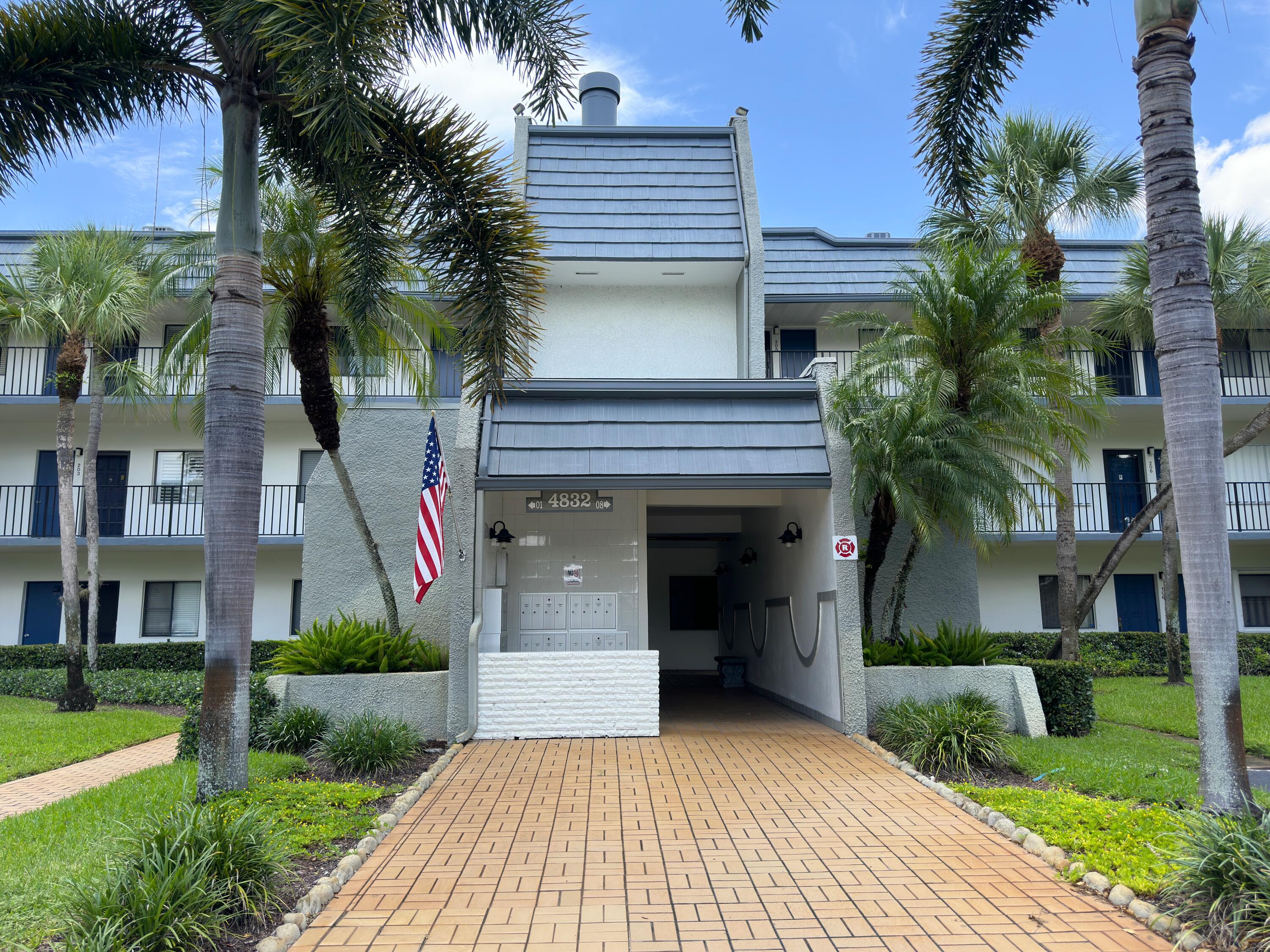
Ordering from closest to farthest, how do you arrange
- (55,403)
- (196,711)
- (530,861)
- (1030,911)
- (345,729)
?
(1030,911) < (530,861) < (345,729) < (196,711) < (55,403)

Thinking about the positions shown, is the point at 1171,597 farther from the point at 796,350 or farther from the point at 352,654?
the point at 352,654

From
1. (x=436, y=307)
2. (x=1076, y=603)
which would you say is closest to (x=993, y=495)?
(x=1076, y=603)

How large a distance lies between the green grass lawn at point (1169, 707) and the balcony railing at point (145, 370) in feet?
44.4

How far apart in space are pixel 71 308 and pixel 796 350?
1461cm

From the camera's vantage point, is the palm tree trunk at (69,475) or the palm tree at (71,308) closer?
the palm tree trunk at (69,475)

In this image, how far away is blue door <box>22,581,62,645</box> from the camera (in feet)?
68.4

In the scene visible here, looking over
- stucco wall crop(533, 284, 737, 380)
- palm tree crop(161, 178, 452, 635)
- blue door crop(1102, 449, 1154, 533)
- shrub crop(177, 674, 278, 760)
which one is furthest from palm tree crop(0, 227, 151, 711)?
blue door crop(1102, 449, 1154, 533)

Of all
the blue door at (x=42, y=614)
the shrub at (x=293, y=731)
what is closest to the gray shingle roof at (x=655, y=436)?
the shrub at (x=293, y=731)

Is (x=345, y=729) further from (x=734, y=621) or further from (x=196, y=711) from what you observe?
(x=734, y=621)

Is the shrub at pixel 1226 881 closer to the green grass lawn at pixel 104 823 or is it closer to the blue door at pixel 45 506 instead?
the green grass lawn at pixel 104 823

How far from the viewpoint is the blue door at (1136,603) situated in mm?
21250

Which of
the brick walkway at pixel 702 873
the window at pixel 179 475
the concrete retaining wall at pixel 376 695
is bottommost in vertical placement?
the brick walkway at pixel 702 873

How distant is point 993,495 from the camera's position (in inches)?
467

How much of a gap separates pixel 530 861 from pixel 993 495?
8095 mm
